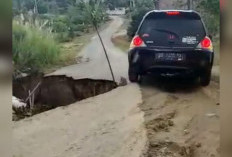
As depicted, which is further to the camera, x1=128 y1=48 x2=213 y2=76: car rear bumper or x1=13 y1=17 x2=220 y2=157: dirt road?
x1=128 y1=48 x2=213 y2=76: car rear bumper

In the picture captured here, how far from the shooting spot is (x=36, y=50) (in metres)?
2.06

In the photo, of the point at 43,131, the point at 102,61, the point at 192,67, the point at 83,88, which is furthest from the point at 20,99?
the point at 192,67

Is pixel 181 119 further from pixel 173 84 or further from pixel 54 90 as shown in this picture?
pixel 54 90

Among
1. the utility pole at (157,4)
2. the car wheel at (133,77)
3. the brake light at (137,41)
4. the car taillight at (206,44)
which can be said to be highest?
the utility pole at (157,4)

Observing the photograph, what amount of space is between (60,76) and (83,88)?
0.13 metres

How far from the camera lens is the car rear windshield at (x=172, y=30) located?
2074 millimetres

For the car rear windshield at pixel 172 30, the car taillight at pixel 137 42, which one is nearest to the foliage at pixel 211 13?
the car rear windshield at pixel 172 30

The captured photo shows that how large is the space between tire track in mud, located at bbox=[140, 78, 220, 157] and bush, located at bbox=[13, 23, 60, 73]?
0.51 metres

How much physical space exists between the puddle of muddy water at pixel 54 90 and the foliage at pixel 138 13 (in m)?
0.29

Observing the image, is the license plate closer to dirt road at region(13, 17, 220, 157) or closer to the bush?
dirt road at region(13, 17, 220, 157)

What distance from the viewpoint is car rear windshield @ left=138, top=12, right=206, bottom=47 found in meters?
2.07

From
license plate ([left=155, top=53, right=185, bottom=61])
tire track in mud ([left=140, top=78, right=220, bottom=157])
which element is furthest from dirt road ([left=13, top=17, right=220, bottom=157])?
license plate ([left=155, top=53, right=185, bottom=61])

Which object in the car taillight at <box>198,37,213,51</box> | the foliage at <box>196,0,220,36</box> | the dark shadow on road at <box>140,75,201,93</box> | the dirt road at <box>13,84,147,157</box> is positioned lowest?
the dirt road at <box>13,84,147,157</box>

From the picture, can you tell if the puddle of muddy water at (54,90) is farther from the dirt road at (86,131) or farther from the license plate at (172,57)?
the license plate at (172,57)
